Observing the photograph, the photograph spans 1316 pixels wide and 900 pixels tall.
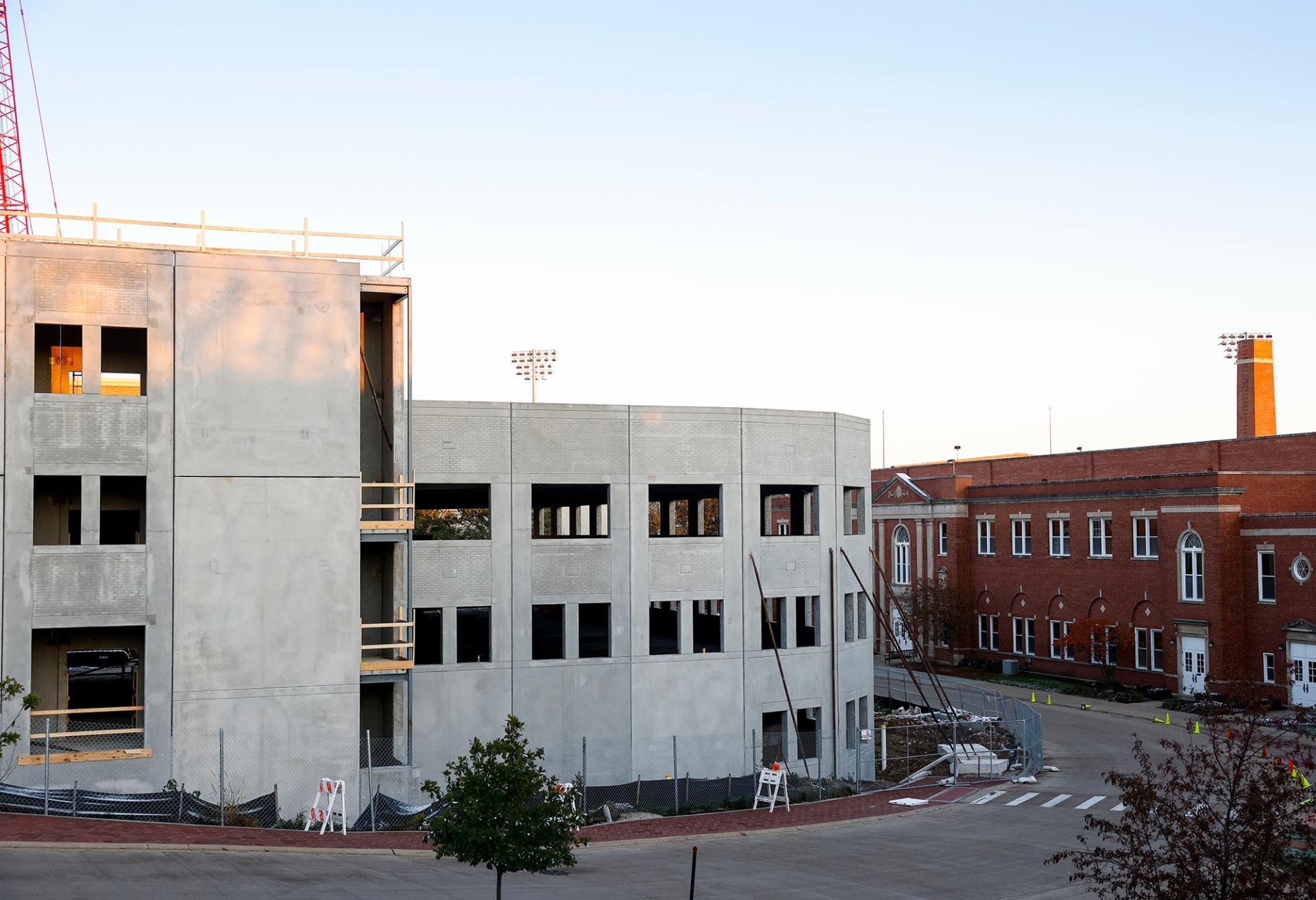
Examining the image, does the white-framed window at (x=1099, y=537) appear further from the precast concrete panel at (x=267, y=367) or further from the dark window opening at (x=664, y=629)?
the precast concrete panel at (x=267, y=367)

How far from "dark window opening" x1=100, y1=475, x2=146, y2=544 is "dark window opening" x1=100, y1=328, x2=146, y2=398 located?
2135 mm

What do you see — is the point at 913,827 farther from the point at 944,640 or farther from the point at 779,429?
the point at 944,640

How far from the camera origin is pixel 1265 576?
5350 cm

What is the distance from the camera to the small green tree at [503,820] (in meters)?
16.7

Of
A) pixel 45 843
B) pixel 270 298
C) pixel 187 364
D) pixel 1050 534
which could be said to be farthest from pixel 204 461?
pixel 1050 534

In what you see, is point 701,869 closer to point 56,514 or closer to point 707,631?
point 56,514

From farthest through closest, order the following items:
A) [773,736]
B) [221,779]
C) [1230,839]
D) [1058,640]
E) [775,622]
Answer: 1. [1058,640]
2. [775,622]
3. [773,736]
4. [221,779]
5. [1230,839]

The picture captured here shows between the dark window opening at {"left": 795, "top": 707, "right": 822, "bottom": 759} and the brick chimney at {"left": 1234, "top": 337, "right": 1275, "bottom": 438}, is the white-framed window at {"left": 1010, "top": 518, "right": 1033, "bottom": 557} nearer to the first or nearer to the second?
the brick chimney at {"left": 1234, "top": 337, "right": 1275, "bottom": 438}

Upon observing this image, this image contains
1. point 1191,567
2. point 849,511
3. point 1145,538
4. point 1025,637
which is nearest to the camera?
point 849,511

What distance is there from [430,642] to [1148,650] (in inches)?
1572

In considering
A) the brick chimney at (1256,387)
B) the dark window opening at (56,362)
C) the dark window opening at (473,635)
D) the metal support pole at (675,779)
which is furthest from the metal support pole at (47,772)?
the brick chimney at (1256,387)

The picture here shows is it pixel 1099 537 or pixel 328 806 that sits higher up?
pixel 1099 537

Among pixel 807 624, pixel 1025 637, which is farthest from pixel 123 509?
pixel 1025 637

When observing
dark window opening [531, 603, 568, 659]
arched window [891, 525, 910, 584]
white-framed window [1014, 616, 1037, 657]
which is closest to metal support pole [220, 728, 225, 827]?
dark window opening [531, 603, 568, 659]
